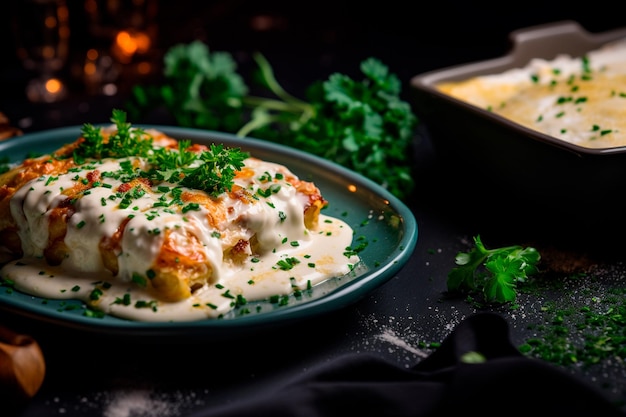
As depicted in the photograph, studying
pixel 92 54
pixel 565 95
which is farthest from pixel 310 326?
pixel 92 54

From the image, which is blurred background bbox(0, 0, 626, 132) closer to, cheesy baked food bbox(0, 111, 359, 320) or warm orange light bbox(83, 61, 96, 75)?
warm orange light bbox(83, 61, 96, 75)

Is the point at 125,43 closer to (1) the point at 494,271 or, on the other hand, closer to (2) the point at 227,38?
(2) the point at 227,38

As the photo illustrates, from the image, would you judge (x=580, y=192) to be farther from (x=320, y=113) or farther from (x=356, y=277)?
(x=320, y=113)

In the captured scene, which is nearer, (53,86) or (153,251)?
(153,251)

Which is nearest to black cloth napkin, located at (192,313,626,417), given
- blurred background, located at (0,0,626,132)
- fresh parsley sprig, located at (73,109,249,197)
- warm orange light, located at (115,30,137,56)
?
fresh parsley sprig, located at (73,109,249,197)

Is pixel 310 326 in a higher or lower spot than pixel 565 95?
lower

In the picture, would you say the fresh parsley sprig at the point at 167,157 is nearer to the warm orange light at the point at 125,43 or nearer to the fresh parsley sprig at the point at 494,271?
the fresh parsley sprig at the point at 494,271

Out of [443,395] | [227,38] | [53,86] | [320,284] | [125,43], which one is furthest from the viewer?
[227,38]

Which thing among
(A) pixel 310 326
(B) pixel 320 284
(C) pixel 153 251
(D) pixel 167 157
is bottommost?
(A) pixel 310 326
